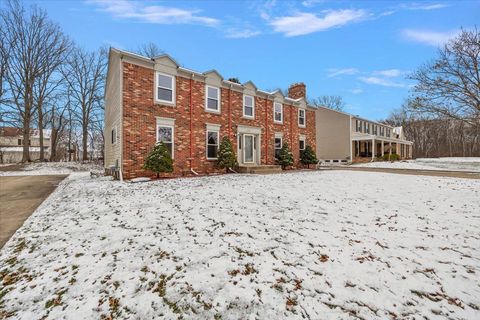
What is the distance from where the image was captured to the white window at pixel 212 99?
12.7 metres

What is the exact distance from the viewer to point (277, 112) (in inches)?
645

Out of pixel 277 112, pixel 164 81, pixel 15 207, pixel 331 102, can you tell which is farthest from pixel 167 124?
pixel 331 102

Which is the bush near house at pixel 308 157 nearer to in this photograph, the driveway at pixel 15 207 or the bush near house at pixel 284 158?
the bush near house at pixel 284 158

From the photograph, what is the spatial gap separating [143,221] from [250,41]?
68.8ft

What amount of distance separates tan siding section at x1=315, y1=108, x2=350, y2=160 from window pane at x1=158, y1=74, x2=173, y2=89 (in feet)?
68.9

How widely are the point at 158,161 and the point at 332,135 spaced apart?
74.0 ft

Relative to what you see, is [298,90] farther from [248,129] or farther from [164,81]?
[164,81]

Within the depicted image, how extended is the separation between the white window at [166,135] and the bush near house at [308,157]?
10553 mm

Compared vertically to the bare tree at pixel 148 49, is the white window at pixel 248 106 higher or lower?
lower

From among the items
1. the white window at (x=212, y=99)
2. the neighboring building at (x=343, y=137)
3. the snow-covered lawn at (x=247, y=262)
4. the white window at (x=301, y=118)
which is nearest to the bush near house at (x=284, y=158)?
the white window at (x=301, y=118)

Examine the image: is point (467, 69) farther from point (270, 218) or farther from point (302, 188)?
point (270, 218)

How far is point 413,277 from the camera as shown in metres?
2.56

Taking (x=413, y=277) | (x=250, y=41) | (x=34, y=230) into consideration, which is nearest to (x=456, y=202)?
(x=413, y=277)

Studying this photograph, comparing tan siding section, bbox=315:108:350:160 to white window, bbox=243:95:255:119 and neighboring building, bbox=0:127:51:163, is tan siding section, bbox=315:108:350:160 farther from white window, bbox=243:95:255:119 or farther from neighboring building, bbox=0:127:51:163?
neighboring building, bbox=0:127:51:163
